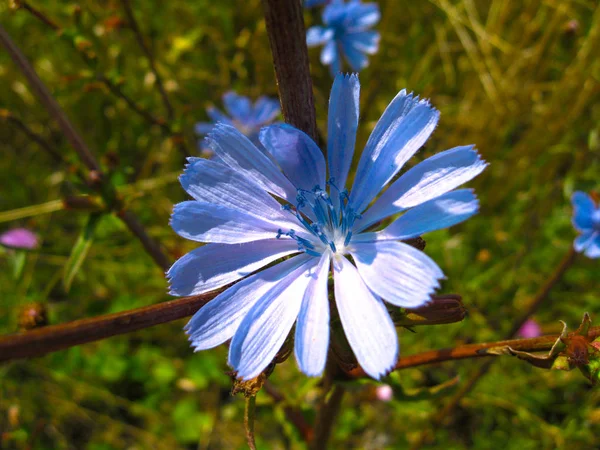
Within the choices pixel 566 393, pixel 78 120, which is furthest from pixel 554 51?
pixel 78 120

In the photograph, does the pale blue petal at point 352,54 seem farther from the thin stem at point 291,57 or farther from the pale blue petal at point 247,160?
the thin stem at point 291,57

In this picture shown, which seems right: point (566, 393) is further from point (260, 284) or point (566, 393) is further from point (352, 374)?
point (260, 284)

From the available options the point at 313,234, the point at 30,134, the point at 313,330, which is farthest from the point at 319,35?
the point at 313,330

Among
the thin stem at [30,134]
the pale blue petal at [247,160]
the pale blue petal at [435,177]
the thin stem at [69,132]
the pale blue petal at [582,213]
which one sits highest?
the thin stem at [30,134]

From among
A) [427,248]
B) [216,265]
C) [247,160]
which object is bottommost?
[216,265]

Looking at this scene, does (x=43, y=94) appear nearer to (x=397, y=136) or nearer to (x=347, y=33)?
(x=397, y=136)

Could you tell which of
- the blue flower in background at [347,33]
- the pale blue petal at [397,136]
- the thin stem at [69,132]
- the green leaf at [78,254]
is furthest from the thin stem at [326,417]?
the blue flower in background at [347,33]

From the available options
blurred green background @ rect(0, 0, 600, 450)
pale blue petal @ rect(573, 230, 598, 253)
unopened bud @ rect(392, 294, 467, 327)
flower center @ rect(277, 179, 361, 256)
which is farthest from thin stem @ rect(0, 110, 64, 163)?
pale blue petal @ rect(573, 230, 598, 253)
